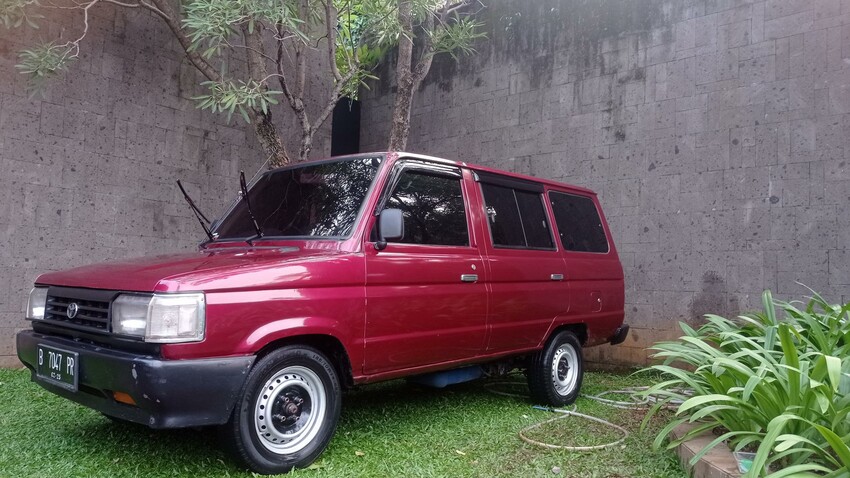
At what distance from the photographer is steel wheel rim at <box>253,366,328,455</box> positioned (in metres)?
3.30

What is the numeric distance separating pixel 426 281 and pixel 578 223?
7.60ft

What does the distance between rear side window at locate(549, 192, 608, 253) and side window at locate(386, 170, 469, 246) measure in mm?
1369

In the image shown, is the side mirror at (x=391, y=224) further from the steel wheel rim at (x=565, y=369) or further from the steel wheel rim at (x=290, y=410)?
the steel wheel rim at (x=565, y=369)

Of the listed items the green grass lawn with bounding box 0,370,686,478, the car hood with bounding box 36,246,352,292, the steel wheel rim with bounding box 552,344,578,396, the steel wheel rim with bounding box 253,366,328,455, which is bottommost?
the green grass lawn with bounding box 0,370,686,478

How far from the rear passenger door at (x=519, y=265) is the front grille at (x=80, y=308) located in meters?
2.54

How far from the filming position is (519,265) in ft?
16.0

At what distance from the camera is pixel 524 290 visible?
4.90m

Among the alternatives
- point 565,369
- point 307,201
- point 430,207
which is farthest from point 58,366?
point 565,369

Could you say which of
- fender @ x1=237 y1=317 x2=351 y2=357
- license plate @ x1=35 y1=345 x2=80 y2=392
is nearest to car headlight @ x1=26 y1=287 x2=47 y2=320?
license plate @ x1=35 y1=345 x2=80 y2=392

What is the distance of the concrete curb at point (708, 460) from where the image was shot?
2.96 m

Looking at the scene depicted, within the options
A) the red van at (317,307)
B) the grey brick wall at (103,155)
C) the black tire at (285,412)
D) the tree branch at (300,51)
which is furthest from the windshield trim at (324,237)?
the grey brick wall at (103,155)

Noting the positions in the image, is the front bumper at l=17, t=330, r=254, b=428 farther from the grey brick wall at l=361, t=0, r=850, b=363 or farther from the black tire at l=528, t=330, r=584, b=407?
the grey brick wall at l=361, t=0, r=850, b=363

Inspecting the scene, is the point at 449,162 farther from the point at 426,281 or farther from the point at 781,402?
the point at 781,402

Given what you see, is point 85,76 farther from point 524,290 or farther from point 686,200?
point 686,200
